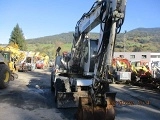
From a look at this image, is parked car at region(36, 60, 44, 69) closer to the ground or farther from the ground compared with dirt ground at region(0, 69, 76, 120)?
farther from the ground

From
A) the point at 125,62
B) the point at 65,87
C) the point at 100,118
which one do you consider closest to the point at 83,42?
the point at 65,87

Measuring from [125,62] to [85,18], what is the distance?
13973 millimetres

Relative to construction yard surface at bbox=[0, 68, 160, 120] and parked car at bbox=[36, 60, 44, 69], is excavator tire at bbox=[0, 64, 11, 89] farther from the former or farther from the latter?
parked car at bbox=[36, 60, 44, 69]

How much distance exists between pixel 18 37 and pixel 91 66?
61.6m

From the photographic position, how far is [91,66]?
35.0 ft

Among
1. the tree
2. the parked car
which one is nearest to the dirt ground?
the parked car

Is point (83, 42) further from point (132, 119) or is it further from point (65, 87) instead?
point (132, 119)

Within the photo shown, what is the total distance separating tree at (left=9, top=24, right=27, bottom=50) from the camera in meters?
68.8

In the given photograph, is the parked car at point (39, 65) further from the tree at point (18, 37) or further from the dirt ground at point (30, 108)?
the dirt ground at point (30, 108)

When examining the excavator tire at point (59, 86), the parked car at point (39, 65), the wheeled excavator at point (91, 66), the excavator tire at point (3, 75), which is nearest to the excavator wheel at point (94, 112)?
the wheeled excavator at point (91, 66)

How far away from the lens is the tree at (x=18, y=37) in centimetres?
6884

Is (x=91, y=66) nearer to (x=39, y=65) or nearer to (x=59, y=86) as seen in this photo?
(x=59, y=86)

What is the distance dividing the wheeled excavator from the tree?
57.0 m

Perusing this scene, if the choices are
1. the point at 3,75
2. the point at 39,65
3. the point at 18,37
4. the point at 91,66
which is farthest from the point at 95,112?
the point at 18,37
